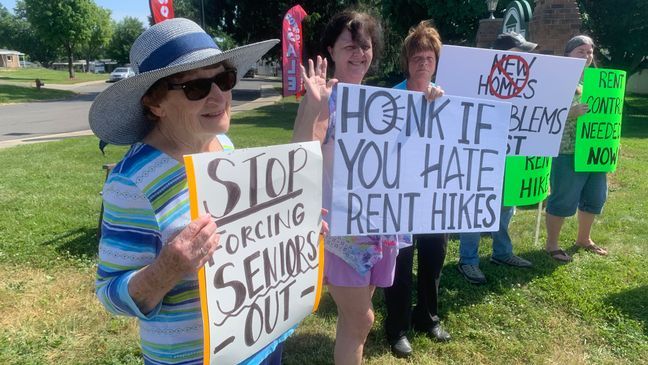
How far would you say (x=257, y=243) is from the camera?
4.85 feet

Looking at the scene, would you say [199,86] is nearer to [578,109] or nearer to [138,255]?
[138,255]

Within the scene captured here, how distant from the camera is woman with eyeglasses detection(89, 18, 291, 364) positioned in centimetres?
127

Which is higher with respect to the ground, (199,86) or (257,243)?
(199,86)

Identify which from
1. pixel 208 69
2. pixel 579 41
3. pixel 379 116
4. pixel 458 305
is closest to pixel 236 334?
pixel 208 69

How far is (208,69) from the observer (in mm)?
1422

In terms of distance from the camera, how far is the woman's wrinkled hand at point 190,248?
3.96 feet

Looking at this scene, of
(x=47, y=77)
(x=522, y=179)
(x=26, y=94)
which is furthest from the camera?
(x=47, y=77)

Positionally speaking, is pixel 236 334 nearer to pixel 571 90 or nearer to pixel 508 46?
pixel 571 90

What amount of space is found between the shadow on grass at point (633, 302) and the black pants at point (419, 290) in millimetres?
1427

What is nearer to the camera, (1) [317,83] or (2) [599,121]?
(1) [317,83]

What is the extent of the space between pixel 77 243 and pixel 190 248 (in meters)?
4.00

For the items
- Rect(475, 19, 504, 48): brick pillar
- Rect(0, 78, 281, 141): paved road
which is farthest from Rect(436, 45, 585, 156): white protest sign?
Rect(0, 78, 281, 141): paved road

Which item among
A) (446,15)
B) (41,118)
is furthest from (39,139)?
(446,15)

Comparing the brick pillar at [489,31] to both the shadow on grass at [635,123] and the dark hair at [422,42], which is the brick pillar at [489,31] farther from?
the dark hair at [422,42]
